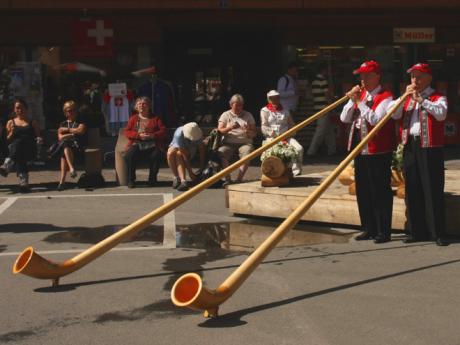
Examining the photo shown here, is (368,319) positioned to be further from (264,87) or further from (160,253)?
(264,87)

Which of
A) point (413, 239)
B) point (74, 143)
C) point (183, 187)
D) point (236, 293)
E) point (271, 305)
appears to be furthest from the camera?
point (74, 143)

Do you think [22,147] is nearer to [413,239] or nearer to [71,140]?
[71,140]

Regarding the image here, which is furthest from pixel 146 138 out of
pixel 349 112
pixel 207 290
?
pixel 207 290

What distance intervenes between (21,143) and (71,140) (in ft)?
2.36

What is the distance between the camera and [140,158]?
13469 mm

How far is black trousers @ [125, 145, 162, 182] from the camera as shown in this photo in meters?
13.3

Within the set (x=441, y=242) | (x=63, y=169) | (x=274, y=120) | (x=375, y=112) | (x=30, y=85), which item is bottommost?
(x=441, y=242)

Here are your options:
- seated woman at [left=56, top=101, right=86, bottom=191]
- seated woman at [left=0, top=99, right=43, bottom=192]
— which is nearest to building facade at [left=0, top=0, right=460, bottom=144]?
seated woman at [left=56, top=101, right=86, bottom=191]

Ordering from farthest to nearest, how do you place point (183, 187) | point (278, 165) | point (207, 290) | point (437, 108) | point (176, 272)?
point (183, 187) < point (278, 165) < point (437, 108) < point (176, 272) < point (207, 290)

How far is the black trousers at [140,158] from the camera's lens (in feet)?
43.6

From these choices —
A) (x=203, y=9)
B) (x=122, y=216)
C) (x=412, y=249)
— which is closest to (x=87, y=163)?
(x=122, y=216)

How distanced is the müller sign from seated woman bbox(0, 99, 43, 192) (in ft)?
27.1

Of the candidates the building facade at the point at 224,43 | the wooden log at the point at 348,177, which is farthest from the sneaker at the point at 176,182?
the building facade at the point at 224,43

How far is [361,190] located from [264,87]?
1042 cm
